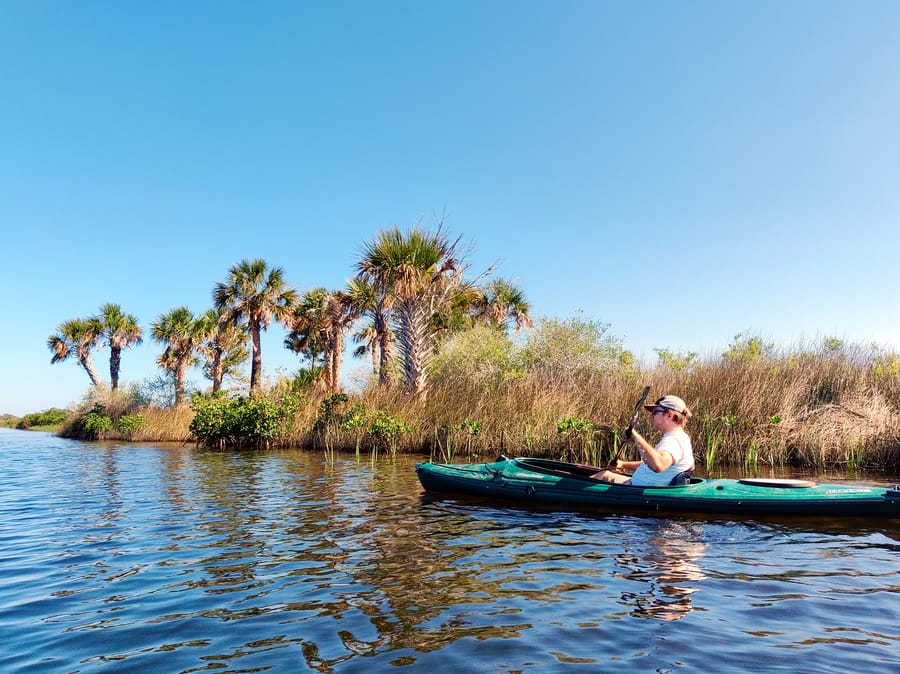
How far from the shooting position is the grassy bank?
13219 millimetres

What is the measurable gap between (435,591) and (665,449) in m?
4.18

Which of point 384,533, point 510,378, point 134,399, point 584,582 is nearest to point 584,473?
point 384,533

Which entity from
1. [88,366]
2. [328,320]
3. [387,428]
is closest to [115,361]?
[88,366]

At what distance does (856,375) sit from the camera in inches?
599

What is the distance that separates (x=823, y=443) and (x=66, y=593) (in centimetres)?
1347

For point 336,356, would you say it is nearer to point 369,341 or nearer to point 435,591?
point 369,341

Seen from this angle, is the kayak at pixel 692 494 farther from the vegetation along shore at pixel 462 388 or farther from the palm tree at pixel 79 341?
the palm tree at pixel 79 341

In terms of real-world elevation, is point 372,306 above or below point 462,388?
above

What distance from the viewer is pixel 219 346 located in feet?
129

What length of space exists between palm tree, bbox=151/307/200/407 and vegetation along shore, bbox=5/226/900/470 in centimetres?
11

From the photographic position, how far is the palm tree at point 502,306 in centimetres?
3497

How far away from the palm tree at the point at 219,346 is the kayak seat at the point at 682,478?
106 feet

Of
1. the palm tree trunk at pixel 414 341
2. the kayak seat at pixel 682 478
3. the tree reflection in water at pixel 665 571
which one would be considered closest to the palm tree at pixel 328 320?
the palm tree trunk at pixel 414 341

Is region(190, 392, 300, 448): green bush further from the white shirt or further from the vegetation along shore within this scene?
the white shirt
